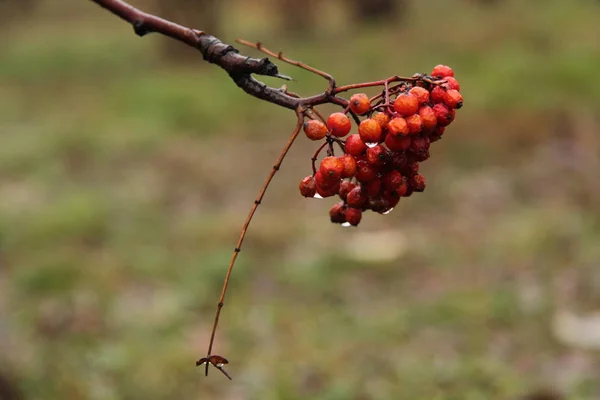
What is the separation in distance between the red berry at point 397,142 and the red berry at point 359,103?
2.5 inches

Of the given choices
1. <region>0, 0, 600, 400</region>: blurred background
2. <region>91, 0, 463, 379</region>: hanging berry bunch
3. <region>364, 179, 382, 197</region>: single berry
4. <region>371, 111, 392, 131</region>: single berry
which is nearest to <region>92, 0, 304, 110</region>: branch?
<region>91, 0, 463, 379</region>: hanging berry bunch

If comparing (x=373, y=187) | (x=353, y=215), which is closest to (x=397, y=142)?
(x=373, y=187)

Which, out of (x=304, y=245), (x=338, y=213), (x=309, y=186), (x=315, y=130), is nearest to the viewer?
(x=315, y=130)

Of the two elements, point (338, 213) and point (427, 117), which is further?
point (338, 213)

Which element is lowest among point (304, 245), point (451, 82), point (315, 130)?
point (315, 130)

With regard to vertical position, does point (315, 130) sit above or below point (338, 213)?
below

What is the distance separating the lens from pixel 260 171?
22.9 feet

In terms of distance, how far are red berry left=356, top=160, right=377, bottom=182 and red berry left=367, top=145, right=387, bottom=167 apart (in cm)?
2

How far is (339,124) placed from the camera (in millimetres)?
1265

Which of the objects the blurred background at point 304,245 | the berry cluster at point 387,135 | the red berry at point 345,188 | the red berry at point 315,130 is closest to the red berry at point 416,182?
the berry cluster at point 387,135

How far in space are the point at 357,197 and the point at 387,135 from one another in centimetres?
16

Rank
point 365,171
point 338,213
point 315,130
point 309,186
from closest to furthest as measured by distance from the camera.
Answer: point 315,130
point 365,171
point 309,186
point 338,213

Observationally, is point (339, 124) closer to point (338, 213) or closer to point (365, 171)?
point (365, 171)

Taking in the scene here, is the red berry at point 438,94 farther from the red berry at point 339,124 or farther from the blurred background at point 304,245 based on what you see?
the blurred background at point 304,245
